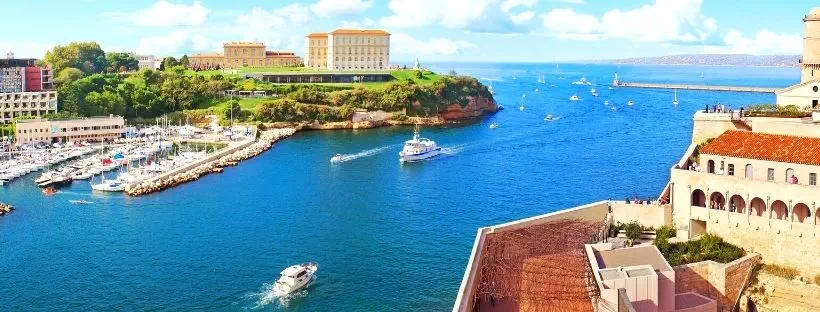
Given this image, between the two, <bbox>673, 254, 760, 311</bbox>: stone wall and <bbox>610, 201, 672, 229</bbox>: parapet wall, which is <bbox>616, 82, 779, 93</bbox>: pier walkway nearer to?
<bbox>610, 201, 672, 229</bbox>: parapet wall

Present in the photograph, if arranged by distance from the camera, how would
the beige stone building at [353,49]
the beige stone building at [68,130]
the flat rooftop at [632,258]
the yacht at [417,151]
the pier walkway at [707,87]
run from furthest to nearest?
the pier walkway at [707,87] → the beige stone building at [353,49] → the beige stone building at [68,130] → the yacht at [417,151] → the flat rooftop at [632,258]

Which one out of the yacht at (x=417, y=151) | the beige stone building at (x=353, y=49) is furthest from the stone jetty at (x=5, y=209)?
the beige stone building at (x=353, y=49)

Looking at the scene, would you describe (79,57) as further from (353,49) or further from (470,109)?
(470,109)

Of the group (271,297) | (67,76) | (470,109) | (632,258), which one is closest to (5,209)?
(271,297)

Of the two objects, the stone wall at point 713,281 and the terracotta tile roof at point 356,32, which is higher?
the terracotta tile roof at point 356,32

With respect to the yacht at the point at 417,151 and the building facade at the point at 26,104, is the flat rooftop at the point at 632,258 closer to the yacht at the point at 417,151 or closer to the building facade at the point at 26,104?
the yacht at the point at 417,151

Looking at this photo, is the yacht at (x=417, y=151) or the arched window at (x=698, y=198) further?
the yacht at (x=417, y=151)

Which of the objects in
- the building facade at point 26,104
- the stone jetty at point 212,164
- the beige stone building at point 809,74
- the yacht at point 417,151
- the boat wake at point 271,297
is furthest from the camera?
the building facade at point 26,104
